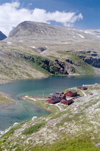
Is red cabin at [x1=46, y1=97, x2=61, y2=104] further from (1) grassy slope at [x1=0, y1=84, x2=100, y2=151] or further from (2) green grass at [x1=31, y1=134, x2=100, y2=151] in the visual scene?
(2) green grass at [x1=31, y1=134, x2=100, y2=151]

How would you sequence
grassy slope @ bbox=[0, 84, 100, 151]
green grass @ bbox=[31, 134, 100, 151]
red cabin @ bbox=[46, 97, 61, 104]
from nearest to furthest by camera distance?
green grass @ bbox=[31, 134, 100, 151], grassy slope @ bbox=[0, 84, 100, 151], red cabin @ bbox=[46, 97, 61, 104]

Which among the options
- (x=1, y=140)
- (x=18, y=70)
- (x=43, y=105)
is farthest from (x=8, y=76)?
(x=1, y=140)

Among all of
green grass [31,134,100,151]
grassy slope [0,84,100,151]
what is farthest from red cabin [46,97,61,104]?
green grass [31,134,100,151]

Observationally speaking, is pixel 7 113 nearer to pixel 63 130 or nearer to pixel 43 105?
pixel 43 105

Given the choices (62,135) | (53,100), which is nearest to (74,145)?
(62,135)

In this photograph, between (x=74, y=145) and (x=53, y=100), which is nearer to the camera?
(x=74, y=145)

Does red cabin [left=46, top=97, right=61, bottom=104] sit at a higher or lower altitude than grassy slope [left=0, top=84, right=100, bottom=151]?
lower

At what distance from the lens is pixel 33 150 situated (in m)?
30.8

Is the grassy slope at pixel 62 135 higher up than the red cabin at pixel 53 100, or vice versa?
the grassy slope at pixel 62 135

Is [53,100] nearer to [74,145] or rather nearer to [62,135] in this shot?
[62,135]

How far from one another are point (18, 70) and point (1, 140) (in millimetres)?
154861

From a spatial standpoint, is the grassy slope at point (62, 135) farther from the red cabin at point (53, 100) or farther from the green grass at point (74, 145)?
the red cabin at point (53, 100)

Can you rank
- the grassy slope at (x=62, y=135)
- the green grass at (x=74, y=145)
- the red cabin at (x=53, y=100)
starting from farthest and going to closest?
the red cabin at (x=53, y=100) < the grassy slope at (x=62, y=135) < the green grass at (x=74, y=145)

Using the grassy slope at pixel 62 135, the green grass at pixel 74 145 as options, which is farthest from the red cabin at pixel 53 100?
the green grass at pixel 74 145
